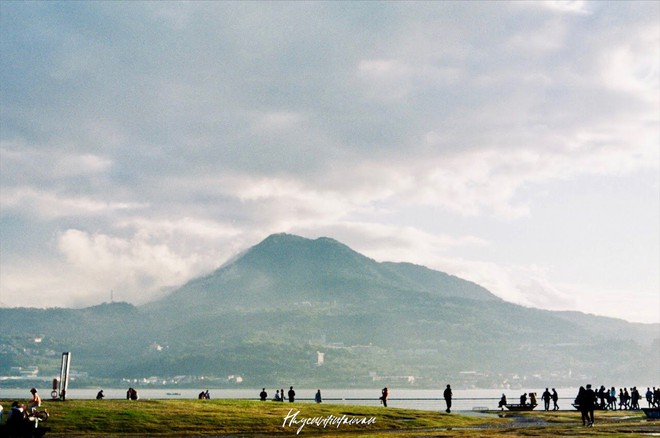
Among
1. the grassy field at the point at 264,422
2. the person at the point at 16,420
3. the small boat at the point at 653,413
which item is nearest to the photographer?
the person at the point at 16,420

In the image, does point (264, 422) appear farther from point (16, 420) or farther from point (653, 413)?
point (653, 413)

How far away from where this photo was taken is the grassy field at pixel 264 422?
147 feet

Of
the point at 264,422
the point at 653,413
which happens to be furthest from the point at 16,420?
the point at 653,413

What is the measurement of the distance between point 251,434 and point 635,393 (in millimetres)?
54118

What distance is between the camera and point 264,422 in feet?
165

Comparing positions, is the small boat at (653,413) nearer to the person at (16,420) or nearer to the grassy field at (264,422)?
the grassy field at (264,422)

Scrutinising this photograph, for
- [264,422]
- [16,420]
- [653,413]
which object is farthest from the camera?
[653,413]

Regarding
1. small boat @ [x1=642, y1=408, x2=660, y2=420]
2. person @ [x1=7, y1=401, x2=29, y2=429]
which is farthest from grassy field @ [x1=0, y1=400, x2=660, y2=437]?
person @ [x1=7, y1=401, x2=29, y2=429]

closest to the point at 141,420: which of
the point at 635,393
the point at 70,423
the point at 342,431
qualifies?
the point at 70,423

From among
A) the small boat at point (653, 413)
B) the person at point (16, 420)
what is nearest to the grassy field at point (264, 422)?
the small boat at point (653, 413)

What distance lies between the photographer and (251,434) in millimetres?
45062

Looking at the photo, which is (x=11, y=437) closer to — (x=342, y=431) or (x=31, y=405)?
(x=31, y=405)

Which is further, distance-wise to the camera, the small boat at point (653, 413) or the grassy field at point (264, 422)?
the small boat at point (653, 413)

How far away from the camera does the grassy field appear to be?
4491 centimetres
